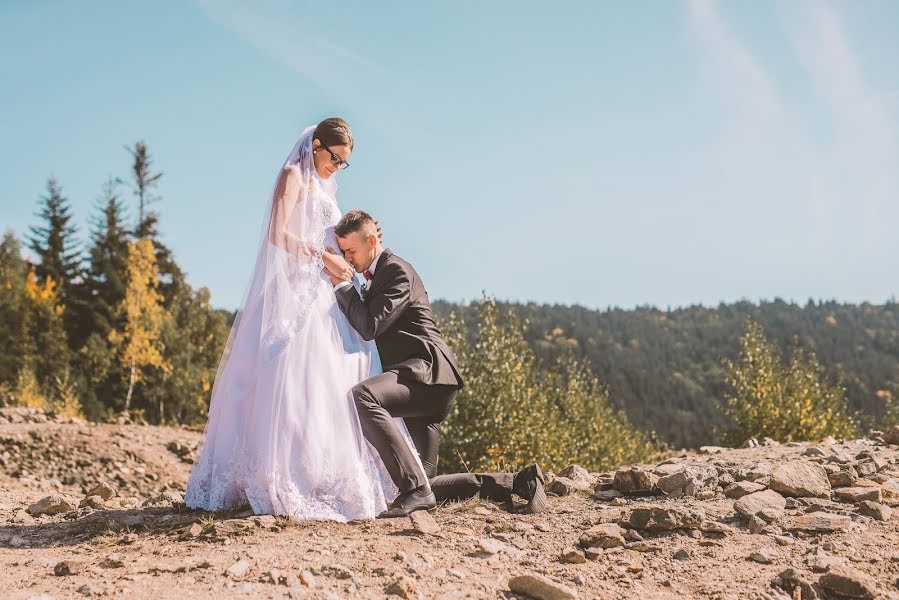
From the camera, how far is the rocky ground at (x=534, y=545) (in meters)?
3.91

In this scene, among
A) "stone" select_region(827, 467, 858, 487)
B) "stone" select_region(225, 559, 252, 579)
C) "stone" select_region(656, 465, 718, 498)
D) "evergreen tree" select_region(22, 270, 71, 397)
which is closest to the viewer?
"stone" select_region(225, 559, 252, 579)

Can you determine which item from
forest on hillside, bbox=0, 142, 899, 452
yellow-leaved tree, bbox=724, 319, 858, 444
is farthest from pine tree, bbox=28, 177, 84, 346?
yellow-leaved tree, bbox=724, 319, 858, 444

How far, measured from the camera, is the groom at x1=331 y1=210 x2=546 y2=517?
5086 millimetres

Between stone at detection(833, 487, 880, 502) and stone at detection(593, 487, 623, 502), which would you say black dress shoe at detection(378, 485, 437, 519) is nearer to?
stone at detection(593, 487, 623, 502)

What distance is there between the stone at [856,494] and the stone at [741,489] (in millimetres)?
558

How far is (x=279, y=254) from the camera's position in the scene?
17.6ft

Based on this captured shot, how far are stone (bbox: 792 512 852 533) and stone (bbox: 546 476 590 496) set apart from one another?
1712mm

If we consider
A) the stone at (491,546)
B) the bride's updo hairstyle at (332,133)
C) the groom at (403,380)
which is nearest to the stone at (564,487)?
the groom at (403,380)

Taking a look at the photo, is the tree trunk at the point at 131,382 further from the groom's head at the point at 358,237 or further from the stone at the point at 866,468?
the stone at the point at 866,468

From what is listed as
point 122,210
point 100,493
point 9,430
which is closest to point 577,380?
point 9,430

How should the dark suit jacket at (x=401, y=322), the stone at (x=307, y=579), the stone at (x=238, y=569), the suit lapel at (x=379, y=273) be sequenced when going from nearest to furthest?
the stone at (x=307, y=579)
the stone at (x=238, y=569)
the dark suit jacket at (x=401, y=322)
the suit lapel at (x=379, y=273)

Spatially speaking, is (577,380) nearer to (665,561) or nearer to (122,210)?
Answer: (665,561)

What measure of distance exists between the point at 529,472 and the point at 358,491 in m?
1.37

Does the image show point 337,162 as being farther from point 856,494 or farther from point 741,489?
point 856,494
